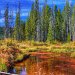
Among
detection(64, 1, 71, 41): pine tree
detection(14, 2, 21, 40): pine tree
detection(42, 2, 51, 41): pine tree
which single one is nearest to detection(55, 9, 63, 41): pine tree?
detection(64, 1, 71, 41): pine tree

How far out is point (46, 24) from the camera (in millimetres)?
116875

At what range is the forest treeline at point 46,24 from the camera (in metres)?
115

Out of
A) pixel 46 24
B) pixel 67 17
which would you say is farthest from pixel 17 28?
pixel 67 17

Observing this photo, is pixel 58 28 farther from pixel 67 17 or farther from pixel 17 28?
pixel 17 28

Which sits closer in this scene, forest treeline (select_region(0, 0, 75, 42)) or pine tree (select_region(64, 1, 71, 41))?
forest treeline (select_region(0, 0, 75, 42))

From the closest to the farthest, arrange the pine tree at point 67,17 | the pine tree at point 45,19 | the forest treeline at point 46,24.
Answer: the forest treeline at point 46,24
the pine tree at point 45,19
the pine tree at point 67,17

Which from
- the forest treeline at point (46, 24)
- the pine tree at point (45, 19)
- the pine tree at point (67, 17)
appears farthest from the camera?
the pine tree at point (67, 17)

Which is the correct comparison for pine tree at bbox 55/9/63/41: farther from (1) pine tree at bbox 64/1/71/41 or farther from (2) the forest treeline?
(1) pine tree at bbox 64/1/71/41

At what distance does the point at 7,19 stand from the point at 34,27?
14.0 metres

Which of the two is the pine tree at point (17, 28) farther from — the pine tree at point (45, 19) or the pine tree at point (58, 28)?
the pine tree at point (58, 28)

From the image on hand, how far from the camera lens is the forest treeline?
11456 centimetres

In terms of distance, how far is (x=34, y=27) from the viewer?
11375 centimetres

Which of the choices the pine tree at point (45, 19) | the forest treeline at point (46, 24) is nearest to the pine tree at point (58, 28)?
the forest treeline at point (46, 24)

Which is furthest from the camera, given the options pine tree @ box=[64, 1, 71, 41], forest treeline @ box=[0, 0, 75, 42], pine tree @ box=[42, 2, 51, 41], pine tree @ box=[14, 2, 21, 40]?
pine tree @ box=[14, 2, 21, 40]
